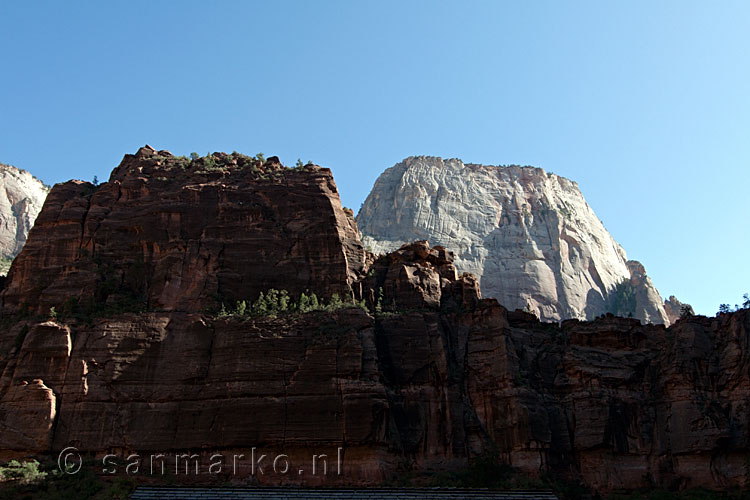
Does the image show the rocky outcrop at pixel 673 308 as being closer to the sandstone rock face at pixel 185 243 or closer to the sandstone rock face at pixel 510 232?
the sandstone rock face at pixel 510 232

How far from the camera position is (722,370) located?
57.1 metres

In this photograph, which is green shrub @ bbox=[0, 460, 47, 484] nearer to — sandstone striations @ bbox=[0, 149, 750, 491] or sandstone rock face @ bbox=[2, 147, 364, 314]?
sandstone striations @ bbox=[0, 149, 750, 491]

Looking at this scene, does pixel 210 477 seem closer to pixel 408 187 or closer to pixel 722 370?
pixel 722 370

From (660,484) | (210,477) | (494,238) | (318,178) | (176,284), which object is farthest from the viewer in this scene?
(494,238)

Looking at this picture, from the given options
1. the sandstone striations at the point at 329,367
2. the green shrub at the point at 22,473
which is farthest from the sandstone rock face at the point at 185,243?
the green shrub at the point at 22,473

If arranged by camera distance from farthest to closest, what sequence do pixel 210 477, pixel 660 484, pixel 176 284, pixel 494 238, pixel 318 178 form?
1. pixel 494 238
2. pixel 318 178
3. pixel 176 284
4. pixel 660 484
5. pixel 210 477

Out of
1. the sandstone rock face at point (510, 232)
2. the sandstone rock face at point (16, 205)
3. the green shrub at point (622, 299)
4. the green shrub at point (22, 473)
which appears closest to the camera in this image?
the green shrub at point (22, 473)

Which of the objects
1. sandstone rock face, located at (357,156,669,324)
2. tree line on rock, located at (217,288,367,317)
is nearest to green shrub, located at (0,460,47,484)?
tree line on rock, located at (217,288,367,317)

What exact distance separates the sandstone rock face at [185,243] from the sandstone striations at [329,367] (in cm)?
15

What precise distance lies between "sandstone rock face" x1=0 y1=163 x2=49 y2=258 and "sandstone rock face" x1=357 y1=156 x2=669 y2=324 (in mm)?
44093

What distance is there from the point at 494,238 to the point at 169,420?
197 feet

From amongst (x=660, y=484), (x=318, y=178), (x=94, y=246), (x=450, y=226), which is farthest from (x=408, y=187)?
(x=660, y=484)

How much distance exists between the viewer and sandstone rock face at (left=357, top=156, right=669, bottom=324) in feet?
331

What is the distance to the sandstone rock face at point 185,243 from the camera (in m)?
A: 59.5
